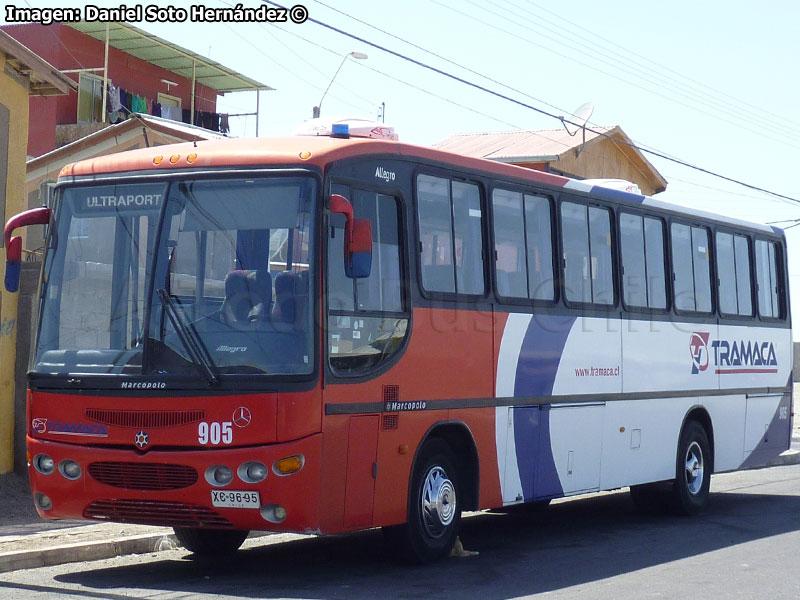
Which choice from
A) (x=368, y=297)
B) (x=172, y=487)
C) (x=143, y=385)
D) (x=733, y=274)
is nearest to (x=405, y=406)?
(x=368, y=297)

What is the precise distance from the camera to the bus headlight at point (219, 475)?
27.9 ft

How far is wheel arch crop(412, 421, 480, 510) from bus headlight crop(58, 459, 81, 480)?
2.97 m

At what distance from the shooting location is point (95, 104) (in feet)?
113

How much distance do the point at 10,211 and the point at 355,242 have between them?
8267 millimetres

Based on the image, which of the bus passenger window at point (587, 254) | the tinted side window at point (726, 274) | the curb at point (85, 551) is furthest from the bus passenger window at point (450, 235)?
the tinted side window at point (726, 274)

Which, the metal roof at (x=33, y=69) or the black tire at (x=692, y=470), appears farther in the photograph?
the metal roof at (x=33, y=69)

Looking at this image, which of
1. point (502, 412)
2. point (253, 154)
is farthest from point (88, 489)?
point (502, 412)

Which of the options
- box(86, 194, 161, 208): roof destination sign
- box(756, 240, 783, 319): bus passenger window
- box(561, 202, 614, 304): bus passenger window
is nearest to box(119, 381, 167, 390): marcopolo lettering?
box(86, 194, 161, 208): roof destination sign

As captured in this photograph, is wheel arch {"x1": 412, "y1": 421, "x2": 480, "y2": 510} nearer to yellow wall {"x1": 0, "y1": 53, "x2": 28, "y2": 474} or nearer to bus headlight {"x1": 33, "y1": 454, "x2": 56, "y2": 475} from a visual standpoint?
bus headlight {"x1": 33, "y1": 454, "x2": 56, "y2": 475}

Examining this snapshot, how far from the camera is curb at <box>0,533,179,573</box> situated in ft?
31.5

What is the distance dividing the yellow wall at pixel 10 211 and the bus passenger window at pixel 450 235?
657 cm

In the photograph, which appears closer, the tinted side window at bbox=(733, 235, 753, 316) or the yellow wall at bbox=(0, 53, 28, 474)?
the yellow wall at bbox=(0, 53, 28, 474)

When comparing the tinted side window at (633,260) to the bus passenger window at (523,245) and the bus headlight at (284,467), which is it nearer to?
the bus passenger window at (523,245)

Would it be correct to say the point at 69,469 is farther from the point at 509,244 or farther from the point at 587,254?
the point at 587,254
